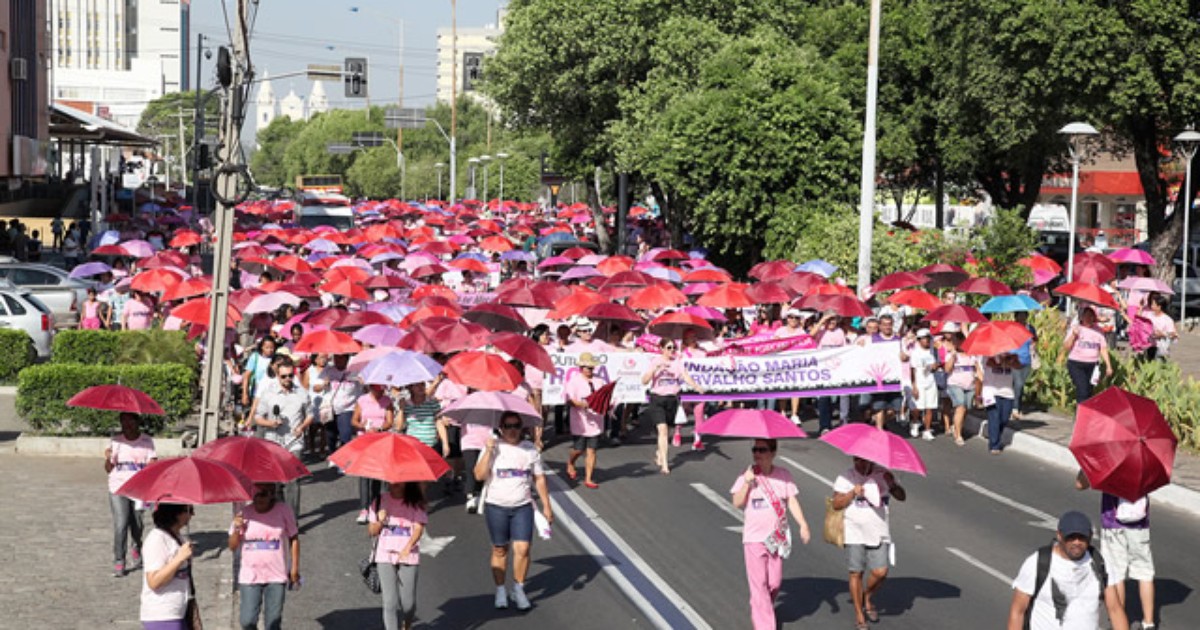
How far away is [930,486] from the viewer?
19016 mm

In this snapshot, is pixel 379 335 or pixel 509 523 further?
pixel 379 335

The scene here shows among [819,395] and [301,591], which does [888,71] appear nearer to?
[819,395]

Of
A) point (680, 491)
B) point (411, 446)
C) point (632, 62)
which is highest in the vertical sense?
point (632, 62)

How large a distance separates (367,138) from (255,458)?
5533 inches

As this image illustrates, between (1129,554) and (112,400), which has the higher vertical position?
(112,400)

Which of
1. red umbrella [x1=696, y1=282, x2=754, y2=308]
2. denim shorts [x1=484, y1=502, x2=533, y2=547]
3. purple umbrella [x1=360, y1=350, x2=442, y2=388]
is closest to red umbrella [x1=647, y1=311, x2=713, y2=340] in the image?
red umbrella [x1=696, y1=282, x2=754, y2=308]

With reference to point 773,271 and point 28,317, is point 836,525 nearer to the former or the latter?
point 773,271

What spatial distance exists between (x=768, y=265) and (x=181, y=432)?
11886 millimetres

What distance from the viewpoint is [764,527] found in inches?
458

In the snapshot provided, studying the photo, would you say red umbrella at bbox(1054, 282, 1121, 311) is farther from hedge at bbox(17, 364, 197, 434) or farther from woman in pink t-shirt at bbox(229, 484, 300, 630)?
woman in pink t-shirt at bbox(229, 484, 300, 630)

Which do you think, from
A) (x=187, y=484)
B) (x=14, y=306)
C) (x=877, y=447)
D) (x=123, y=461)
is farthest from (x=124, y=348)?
(x=877, y=447)

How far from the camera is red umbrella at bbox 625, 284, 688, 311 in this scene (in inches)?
955

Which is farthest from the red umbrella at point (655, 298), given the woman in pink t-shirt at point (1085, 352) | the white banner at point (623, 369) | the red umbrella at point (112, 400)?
the red umbrella at point (112, 400)

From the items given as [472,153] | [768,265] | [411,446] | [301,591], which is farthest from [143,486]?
[472,153]
